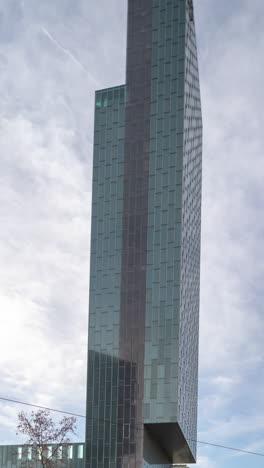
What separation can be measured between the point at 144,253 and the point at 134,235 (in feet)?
9.11

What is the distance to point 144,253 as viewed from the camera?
281 feet

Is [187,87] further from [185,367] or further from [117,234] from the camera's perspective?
[185,367]

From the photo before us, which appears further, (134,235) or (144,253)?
(134,235)

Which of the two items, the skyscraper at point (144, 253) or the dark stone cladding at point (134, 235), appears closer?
the dark stone cladding at point (134, 235)

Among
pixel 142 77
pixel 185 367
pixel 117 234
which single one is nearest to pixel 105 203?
pixel 117 234

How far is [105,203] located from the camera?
8975 cm

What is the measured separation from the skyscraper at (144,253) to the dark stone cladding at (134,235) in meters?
0.14

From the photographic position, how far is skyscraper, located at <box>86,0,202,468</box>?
80.2 meters

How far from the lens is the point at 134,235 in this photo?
284ft

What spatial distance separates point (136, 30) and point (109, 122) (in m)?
13.9

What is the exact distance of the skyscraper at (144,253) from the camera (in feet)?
263

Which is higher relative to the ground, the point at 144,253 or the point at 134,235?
the point at 134,235

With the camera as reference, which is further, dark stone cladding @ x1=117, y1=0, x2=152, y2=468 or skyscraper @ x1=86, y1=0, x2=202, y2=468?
Result: skyscraper @ x1=86, y1=0, x2=202, y2=468

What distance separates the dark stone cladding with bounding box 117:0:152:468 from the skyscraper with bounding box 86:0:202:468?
136 mm
